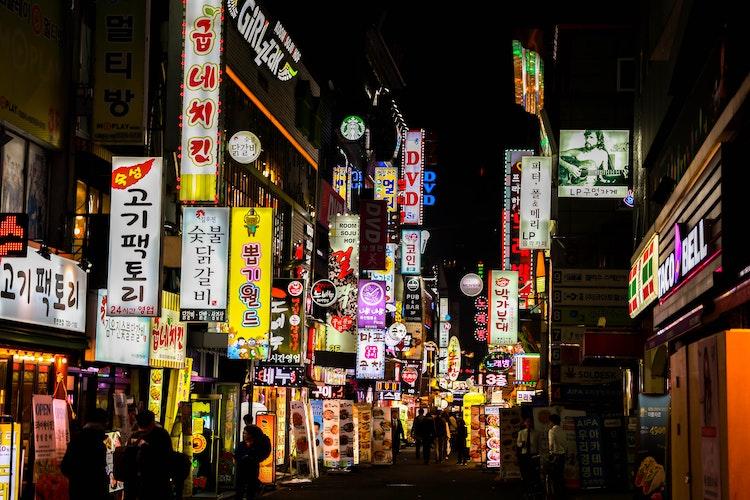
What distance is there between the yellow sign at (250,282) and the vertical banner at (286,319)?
3042 millimetres

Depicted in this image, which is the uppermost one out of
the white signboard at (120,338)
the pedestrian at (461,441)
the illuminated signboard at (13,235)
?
the illuminated signboard at (13,235)

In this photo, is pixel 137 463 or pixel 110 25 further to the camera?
pixel 110 25

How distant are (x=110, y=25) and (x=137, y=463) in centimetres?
969

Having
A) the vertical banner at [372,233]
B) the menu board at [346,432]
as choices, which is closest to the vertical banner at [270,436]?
the menu board at [346,432]

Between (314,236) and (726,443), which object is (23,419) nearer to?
(726,443)

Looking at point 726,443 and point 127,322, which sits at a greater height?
point 127,322

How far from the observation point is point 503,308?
49125 millimetres

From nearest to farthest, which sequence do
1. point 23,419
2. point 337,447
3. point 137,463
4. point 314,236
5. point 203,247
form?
point 137,463 < point 23,419 < point 203,247 < point 337,447 < point 314,236

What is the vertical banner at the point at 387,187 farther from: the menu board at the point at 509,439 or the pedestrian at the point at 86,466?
the pedestrian at the point at 86,466

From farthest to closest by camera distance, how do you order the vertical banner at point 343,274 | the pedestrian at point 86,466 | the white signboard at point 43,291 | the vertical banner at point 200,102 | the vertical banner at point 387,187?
1. the vertical banner at point 387,187
2. the vertical banner at point 343,274
3. the vertical banner at point 200,102
4. the white signboard at point 43,291
5. the pedestrian at point 86,466

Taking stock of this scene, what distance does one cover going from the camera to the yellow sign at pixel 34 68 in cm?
1908

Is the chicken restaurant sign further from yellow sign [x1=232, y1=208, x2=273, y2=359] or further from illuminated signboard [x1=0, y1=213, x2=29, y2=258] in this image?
yellow sign [x1=232, y1=208, x2=273, y2=359]

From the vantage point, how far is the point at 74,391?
22688 millimetres

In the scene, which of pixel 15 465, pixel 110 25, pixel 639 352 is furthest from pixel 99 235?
pixel 639 352
